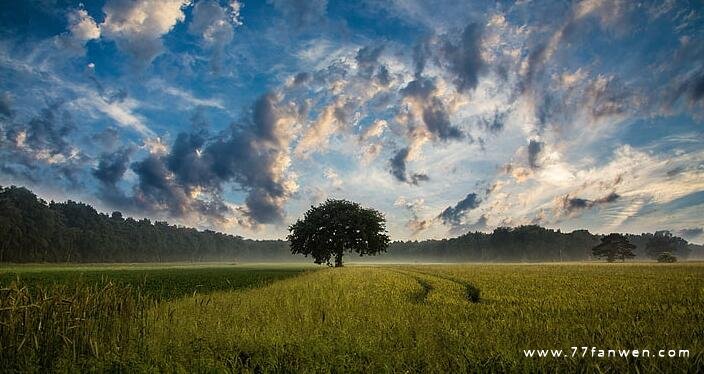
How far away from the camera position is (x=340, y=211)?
70812 mm

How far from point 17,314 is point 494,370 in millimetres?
9238

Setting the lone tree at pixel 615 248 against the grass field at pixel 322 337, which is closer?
the grass field at pixel 322 337

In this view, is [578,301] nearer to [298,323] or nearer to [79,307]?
[298,323]

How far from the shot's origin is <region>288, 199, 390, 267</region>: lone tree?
226 ft

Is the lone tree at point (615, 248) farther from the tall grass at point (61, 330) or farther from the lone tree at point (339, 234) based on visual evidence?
the tall grass at point (61, 330)

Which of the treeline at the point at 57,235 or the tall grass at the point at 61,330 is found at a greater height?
the treeline at the point at 57,235

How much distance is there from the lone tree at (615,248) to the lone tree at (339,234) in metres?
100

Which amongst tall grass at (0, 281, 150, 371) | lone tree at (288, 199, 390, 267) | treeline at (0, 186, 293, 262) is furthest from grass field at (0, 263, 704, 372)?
treeline at (0, 186, 293, 262)

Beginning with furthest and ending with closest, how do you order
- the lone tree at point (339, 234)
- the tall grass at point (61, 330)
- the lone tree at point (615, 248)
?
the lone tree at point (615, 248), the lone tree at point (339, 234), the tall grass at point (61, 330)

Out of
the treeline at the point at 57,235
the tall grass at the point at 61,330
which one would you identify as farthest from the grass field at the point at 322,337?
the treeline at the point at 57,235

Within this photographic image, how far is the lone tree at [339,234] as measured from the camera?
226 feet

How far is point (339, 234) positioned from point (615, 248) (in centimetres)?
10983

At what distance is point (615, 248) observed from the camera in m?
128

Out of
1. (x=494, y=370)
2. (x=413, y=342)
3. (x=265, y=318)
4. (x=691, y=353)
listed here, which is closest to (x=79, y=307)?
(x=265, y=318)
